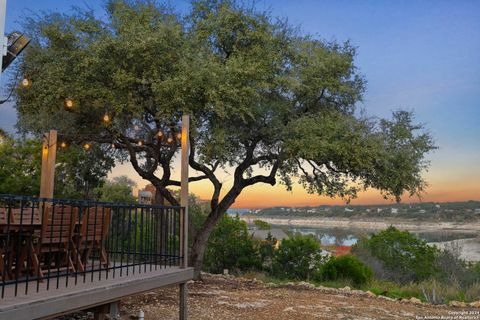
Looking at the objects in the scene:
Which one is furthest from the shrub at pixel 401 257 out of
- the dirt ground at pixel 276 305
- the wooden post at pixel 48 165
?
the wooden post at pixel 48 165

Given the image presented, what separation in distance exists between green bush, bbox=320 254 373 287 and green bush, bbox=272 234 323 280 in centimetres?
65

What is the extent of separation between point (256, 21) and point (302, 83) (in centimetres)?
197

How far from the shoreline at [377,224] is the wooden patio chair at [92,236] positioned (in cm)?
2164

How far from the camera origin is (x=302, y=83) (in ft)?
39.3

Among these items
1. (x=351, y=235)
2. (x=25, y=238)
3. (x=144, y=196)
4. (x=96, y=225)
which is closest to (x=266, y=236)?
(x=144, y=196)

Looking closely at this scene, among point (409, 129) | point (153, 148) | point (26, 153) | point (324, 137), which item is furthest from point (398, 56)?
point (26, 153)

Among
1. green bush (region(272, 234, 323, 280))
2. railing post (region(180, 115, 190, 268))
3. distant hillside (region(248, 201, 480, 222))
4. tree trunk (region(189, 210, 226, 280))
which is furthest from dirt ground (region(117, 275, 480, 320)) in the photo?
distant hillside (region(248, 201, 480, 222))

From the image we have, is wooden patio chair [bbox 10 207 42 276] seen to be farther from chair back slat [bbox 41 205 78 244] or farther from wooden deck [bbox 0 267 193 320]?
wooden deck [bbox 0 267 193 320]

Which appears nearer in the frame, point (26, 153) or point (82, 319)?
point (82, 319)

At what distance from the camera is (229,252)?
17.0 m

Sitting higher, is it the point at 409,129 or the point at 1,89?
the point at 1,89

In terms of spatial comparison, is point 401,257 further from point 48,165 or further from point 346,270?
point 48,165

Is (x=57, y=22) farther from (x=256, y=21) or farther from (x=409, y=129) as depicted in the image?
(x=409, y=129)

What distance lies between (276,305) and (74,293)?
5465 millimetres
